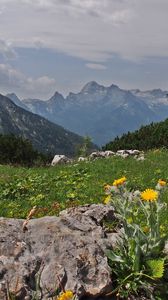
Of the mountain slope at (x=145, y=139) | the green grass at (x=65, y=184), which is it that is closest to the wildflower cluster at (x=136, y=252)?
the green grass at (x=65, y=184)

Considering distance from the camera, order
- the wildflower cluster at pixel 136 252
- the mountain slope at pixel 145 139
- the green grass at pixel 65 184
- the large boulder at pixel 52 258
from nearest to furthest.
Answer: the large boulder at pixel 52 258 → the wildflower cluster at pixel 136 252 → the green grass at pixel 65 184 → the mountain slope at pixel 145 139

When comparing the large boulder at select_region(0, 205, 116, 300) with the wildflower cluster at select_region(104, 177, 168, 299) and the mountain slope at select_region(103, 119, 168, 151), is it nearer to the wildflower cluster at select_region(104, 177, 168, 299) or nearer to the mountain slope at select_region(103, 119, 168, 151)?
the wildflower cluster at select_region(104, 177, 168, 299)

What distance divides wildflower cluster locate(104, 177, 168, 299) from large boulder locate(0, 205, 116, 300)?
0.28 metres

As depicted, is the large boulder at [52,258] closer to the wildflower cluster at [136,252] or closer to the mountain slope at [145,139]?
the wildflower cluster at [136,252]

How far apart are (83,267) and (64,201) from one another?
29.0 feet

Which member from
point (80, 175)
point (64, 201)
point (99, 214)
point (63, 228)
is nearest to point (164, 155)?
point (80, 175)

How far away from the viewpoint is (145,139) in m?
49.6

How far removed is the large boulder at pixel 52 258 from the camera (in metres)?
7.27

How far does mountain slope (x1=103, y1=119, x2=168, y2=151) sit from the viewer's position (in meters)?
44.8

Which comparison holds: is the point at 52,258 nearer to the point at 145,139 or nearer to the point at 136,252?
the point at 136,252

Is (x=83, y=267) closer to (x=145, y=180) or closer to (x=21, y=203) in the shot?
(x=21, y=203)

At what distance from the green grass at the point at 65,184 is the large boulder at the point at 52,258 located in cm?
453

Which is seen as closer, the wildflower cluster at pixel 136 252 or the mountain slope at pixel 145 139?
the wildflower cluster at pixel 136 252

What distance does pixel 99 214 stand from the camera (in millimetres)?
10500
